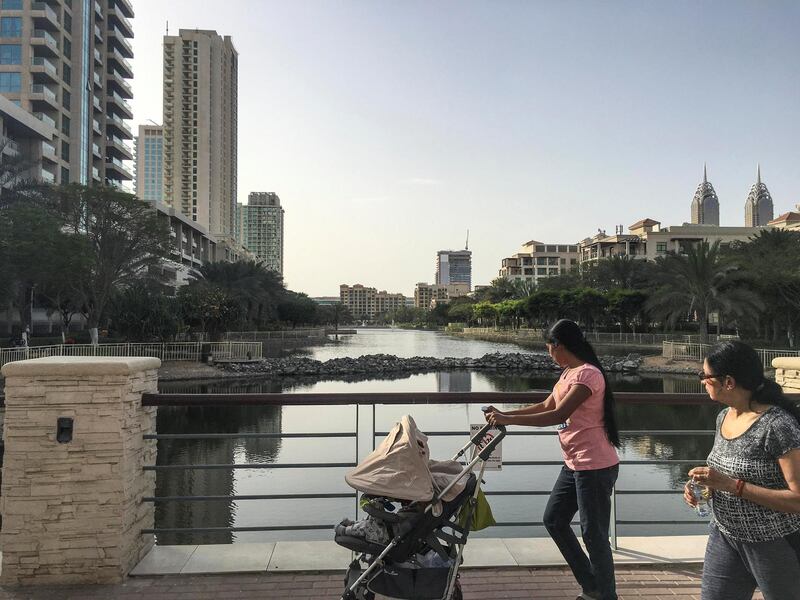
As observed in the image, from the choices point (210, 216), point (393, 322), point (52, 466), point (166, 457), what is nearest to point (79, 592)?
point (52, 466)

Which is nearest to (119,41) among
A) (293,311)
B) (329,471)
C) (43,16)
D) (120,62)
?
(120,62)

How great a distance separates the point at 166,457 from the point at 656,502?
32.5ft

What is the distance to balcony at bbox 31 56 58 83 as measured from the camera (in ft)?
157

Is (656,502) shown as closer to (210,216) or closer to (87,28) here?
(87,28)

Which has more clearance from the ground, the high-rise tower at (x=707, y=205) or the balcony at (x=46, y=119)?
the high-rise tower at (x=707, y=205)

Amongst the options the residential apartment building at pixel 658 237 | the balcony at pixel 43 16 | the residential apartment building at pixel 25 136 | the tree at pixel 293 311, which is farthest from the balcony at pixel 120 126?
the residential apartment building at pixel 658 237

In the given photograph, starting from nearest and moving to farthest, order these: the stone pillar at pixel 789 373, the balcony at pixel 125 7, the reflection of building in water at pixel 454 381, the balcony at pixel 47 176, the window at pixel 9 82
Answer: the stone pillar at pixel 789 373 → the reflection of building in water at pixel 454 381 → the balcony at pixel 47 176 → the window at pixel 9 82 → the balcony at pixel 125 7

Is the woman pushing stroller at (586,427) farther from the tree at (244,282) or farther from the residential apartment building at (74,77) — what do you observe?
the residential apartment building at (74,77)

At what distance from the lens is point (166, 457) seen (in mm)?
13492

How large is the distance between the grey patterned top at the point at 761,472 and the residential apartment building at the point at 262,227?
191 meters

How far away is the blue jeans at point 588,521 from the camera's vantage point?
3.03m

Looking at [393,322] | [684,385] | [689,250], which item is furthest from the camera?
[393,322]

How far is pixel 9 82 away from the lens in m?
46.6

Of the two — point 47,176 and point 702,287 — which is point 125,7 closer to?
point 47,176
